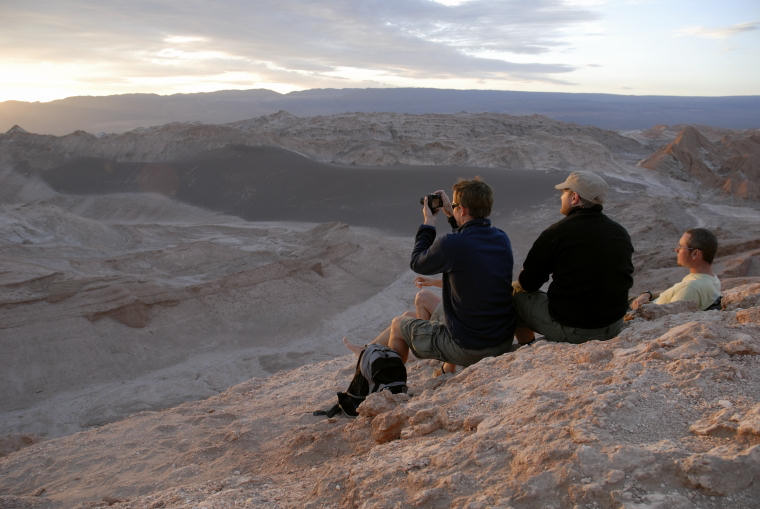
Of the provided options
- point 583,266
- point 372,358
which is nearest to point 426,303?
point 372,358

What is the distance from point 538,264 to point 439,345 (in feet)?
2.55

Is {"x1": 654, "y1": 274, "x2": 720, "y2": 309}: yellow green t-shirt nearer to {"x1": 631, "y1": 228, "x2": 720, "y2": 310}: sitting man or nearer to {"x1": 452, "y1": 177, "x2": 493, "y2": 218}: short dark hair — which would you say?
{"x1": 631, "y1": 228, "x2": 720, "y2": 310}: sitting man

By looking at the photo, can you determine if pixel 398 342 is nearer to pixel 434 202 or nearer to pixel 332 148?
pixel 434 202

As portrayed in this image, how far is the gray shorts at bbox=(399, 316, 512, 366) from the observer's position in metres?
3.56

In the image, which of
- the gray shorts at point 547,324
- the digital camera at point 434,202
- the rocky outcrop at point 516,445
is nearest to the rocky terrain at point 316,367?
the rocky outcrop at point 516,445

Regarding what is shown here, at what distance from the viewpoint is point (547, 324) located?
3490 millimetres

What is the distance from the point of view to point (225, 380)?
8.91 metres

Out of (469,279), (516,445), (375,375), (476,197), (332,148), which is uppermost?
(332,148)

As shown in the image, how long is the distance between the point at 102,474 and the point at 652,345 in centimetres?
352

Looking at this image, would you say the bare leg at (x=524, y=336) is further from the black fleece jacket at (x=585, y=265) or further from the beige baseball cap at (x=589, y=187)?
the beige baseball cap at (x=589, y=187)

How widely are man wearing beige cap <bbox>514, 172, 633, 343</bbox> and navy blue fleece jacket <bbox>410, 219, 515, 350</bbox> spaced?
0.69 feet

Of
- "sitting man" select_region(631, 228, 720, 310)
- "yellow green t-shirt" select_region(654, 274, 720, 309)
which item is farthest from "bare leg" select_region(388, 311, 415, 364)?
"yellow green t-shirt" select_region(654, 274, 720, 309)

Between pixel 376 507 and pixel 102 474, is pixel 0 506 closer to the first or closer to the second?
pixel 102 474

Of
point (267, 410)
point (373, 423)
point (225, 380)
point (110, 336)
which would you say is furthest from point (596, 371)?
point (110, 336)
